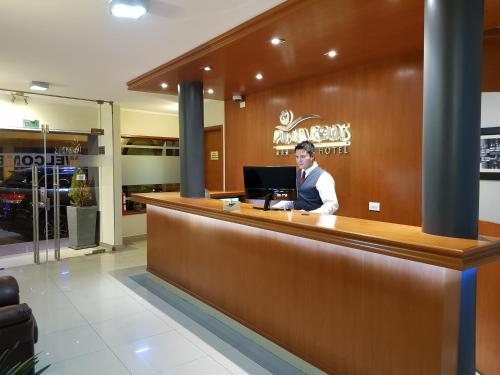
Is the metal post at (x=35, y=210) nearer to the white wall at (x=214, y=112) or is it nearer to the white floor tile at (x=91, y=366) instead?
the white wall at (x=214, y=112)

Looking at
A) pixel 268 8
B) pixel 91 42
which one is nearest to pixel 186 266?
pixel 91 42

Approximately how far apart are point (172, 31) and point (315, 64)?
174 cm

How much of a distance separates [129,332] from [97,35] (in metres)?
2.92

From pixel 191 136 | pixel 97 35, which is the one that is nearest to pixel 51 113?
pixel 191 136

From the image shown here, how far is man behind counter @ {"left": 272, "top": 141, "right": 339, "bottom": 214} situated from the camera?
3.62 m

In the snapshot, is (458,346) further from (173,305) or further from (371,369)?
(173,305)

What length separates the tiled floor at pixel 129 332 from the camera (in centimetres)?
296

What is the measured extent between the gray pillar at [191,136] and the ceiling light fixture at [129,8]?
80.3 inches

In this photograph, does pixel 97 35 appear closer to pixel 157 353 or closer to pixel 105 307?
pixel 105 307

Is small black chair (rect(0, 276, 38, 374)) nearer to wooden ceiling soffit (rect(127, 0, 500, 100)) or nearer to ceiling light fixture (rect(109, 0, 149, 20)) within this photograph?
ceiling light fixture (rect(109, 0, 149, 20))

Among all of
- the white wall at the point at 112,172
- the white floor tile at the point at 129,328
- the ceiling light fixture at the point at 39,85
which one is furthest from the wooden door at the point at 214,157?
the white floor tile at the point at 129,328

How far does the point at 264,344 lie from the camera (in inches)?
129

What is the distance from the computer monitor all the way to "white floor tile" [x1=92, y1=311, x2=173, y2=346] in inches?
64.0

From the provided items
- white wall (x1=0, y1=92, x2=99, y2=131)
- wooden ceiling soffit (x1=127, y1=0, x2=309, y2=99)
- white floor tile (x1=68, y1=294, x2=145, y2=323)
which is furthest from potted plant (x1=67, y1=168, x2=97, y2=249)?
white floor tile (x1=68, y1=294, x2=145, y2=323)
